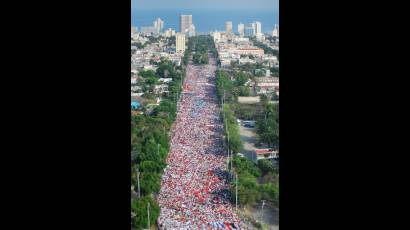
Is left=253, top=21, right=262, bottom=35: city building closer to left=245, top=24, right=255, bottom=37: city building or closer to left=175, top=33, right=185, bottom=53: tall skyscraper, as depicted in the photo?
left=245, top=24, right=255, bottom=37: city building

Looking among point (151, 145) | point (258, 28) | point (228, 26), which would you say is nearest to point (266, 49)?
Result: point (258, 28)

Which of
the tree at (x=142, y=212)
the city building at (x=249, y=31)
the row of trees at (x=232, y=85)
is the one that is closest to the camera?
the tree at (x=142, y=212)

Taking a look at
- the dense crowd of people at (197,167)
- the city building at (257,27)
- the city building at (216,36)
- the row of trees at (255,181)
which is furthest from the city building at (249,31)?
the row of trees at (255,181)

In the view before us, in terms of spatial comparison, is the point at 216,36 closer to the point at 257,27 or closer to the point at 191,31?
the point at 191,31

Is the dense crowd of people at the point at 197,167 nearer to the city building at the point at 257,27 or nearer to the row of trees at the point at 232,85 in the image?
the row of trees at the point at 232,85

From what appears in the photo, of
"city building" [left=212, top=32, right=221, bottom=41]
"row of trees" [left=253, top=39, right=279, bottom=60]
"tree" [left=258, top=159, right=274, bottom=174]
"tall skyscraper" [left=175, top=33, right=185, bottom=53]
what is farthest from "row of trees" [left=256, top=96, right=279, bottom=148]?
"tall skyscraper" [left=175, top=33, right=185, bottom=53]
